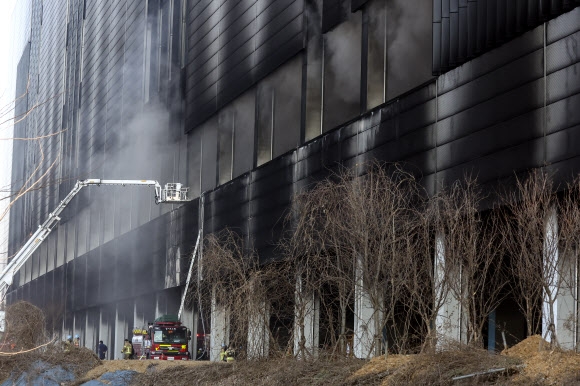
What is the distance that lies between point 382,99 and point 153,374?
13.6 m

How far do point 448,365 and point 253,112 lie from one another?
34161 millimetres

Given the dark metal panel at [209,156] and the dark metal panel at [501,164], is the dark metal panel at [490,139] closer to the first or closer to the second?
the dark metal panel at [501,164]

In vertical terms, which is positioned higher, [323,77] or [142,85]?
[142,85]

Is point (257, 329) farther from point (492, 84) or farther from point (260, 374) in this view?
point (492, 84)

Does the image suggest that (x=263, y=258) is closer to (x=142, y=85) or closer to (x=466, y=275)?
(x=466, y=275)

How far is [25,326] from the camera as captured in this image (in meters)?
42.6

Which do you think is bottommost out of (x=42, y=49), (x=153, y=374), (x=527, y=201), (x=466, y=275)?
(x=153, y=374)

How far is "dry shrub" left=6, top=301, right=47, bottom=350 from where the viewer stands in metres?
41.8

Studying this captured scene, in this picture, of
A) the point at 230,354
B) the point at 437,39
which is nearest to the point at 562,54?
the point at 437,39

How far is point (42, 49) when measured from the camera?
128000 mm

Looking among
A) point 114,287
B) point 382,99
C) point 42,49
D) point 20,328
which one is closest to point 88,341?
point 114,287

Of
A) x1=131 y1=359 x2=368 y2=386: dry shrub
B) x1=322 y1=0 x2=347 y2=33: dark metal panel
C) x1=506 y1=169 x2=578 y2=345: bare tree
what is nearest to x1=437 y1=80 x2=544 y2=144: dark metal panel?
x1=506 y1=169 x2=578 y2=345: bare tree

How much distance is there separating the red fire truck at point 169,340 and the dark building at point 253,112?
5722 millimetres

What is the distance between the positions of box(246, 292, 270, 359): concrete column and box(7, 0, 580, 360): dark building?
22.9 ft
